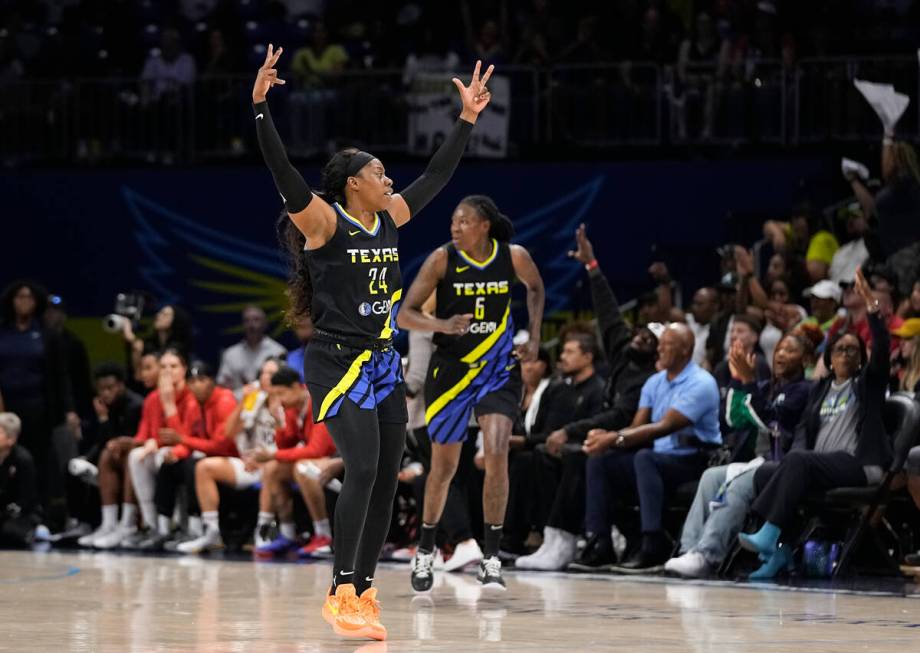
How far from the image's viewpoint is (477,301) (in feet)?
32.6

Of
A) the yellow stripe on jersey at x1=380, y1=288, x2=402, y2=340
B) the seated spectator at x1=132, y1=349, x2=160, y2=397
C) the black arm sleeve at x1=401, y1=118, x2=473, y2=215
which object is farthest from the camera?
the seated spectator at x1=132, y1=349, x2=160, y2=397

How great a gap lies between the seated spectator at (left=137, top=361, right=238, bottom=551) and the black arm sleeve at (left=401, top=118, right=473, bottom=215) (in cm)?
563

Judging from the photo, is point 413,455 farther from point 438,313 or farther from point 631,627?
point 631,627

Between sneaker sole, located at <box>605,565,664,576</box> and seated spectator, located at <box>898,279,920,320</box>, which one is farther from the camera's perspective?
seated spectator, located at <box>898,279,920,320</box>

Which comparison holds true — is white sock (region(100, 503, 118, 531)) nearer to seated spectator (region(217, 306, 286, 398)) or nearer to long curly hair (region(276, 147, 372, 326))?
seated spectator (region(217, 306, 286, 398))

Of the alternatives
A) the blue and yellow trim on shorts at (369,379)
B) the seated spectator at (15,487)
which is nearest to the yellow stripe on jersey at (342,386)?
the blue and yellow trim on shorts at (369,379)

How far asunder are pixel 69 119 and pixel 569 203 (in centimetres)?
532

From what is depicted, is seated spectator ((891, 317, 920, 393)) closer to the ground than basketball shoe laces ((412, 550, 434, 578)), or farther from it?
farther from it

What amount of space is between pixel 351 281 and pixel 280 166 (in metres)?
0.62

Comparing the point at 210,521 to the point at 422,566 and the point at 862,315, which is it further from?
the point at 862,315

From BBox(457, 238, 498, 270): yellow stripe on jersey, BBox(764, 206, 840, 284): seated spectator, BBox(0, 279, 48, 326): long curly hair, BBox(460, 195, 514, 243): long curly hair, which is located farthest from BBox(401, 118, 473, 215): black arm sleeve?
BBox(0, 279, 48, 326): long curly hair

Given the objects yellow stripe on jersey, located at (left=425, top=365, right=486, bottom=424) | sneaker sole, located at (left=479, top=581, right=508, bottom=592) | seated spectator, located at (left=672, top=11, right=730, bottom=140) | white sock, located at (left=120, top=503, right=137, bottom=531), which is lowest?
white sock, located at (left=120, top=503, right=137, bottom=531)

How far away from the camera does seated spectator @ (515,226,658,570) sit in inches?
457

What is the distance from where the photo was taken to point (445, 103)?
17109 millimetres
